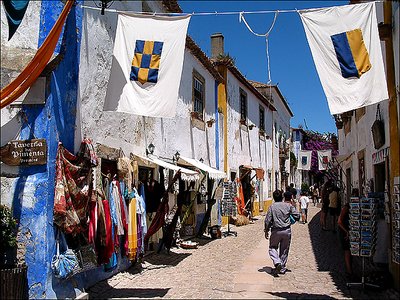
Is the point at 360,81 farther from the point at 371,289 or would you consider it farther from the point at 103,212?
the point at 103,212

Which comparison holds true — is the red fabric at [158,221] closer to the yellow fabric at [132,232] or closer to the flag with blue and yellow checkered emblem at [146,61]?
the yellow fabric at [132,232]

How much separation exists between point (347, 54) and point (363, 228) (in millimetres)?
2777

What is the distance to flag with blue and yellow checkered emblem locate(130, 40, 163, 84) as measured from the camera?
664cm

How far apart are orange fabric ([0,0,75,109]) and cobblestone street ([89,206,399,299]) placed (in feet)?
10.8

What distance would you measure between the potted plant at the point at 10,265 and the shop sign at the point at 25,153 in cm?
65

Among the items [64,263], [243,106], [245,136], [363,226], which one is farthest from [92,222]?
[243,106]

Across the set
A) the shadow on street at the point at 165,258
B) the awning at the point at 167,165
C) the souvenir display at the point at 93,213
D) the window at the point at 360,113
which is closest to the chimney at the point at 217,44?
the window at the point at 360,113

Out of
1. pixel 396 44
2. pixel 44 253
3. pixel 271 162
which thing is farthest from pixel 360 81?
pixel 271 162

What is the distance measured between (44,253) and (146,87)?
2795 mm

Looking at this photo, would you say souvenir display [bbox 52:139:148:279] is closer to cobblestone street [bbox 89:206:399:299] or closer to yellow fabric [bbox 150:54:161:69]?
cobblestone street [bbox 89:206:399:299]

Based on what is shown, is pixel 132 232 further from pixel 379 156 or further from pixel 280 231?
pixel 379 156

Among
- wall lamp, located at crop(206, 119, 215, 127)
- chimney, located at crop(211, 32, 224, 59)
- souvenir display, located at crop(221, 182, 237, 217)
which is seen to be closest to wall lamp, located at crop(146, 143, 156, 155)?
wall lamp, located at crop(206, 119, 215, 127)

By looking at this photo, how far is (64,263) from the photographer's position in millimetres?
5922

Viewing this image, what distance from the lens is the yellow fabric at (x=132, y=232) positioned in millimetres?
8078
